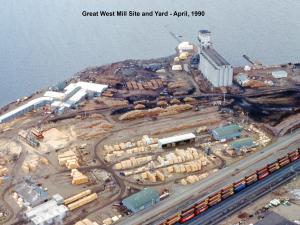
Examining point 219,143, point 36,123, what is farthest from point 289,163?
point 36,123

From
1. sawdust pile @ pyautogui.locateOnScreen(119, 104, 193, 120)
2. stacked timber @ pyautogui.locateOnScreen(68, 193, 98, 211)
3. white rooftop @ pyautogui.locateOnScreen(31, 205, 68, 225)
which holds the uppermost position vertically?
sawdust pile @ pyautogui.locateOnScreen(119, 104, 193, 120)

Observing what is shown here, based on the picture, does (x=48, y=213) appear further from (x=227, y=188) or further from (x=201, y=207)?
(x=227, y=188)

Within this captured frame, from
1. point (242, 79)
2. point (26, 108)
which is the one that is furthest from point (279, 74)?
point (26, 108)

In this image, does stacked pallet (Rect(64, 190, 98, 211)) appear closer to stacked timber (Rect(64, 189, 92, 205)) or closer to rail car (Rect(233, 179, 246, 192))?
stacked timber (Rect(64, 189, 92, 205))

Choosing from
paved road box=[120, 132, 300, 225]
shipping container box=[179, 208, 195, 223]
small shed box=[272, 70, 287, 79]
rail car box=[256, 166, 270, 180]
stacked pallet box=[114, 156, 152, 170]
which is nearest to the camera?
shipping container box=[179, 208, 195, 223]

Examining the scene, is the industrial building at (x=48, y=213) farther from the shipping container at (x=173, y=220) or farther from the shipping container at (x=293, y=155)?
the shipping container at (x=293, y=155)

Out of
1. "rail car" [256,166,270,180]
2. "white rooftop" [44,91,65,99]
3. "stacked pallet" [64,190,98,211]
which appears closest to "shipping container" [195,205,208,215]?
"rail car" [256,166,270,180]
